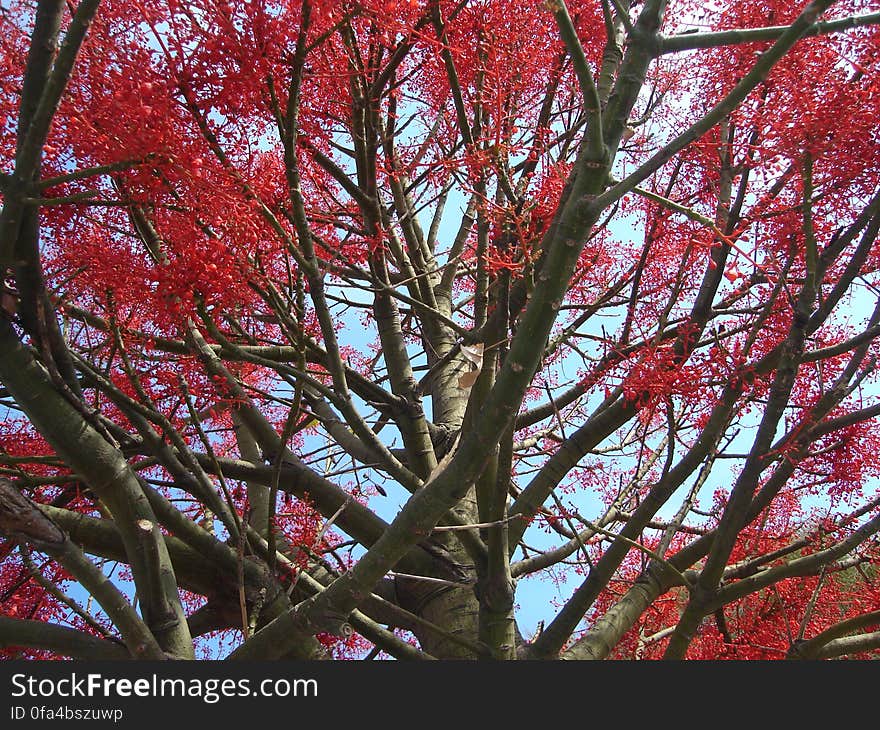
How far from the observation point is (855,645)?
313 cm

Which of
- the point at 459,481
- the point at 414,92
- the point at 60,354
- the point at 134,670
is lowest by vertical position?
the point at 134,670

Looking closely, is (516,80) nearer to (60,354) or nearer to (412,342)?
(60,354)

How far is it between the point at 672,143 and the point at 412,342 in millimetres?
4449

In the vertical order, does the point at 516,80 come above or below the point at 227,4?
above

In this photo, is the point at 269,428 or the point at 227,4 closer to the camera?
the point at 227,4

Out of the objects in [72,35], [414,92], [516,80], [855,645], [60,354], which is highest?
[414,92]

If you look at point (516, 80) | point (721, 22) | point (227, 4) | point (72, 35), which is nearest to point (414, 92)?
point (516, 80)

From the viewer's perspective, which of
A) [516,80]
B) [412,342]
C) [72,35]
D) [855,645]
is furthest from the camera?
[412,342]

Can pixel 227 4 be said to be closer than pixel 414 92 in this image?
Yes

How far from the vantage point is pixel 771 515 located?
4.75 m

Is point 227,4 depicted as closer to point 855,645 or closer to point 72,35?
point 72,35

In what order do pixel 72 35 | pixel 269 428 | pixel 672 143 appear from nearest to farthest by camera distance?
1. pixel 672 143
2. pixel 72 35
3. pixel 269 428

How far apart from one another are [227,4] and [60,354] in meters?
1.39

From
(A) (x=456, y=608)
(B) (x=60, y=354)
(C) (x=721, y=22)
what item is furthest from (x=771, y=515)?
(B) (x=60, y=354)
